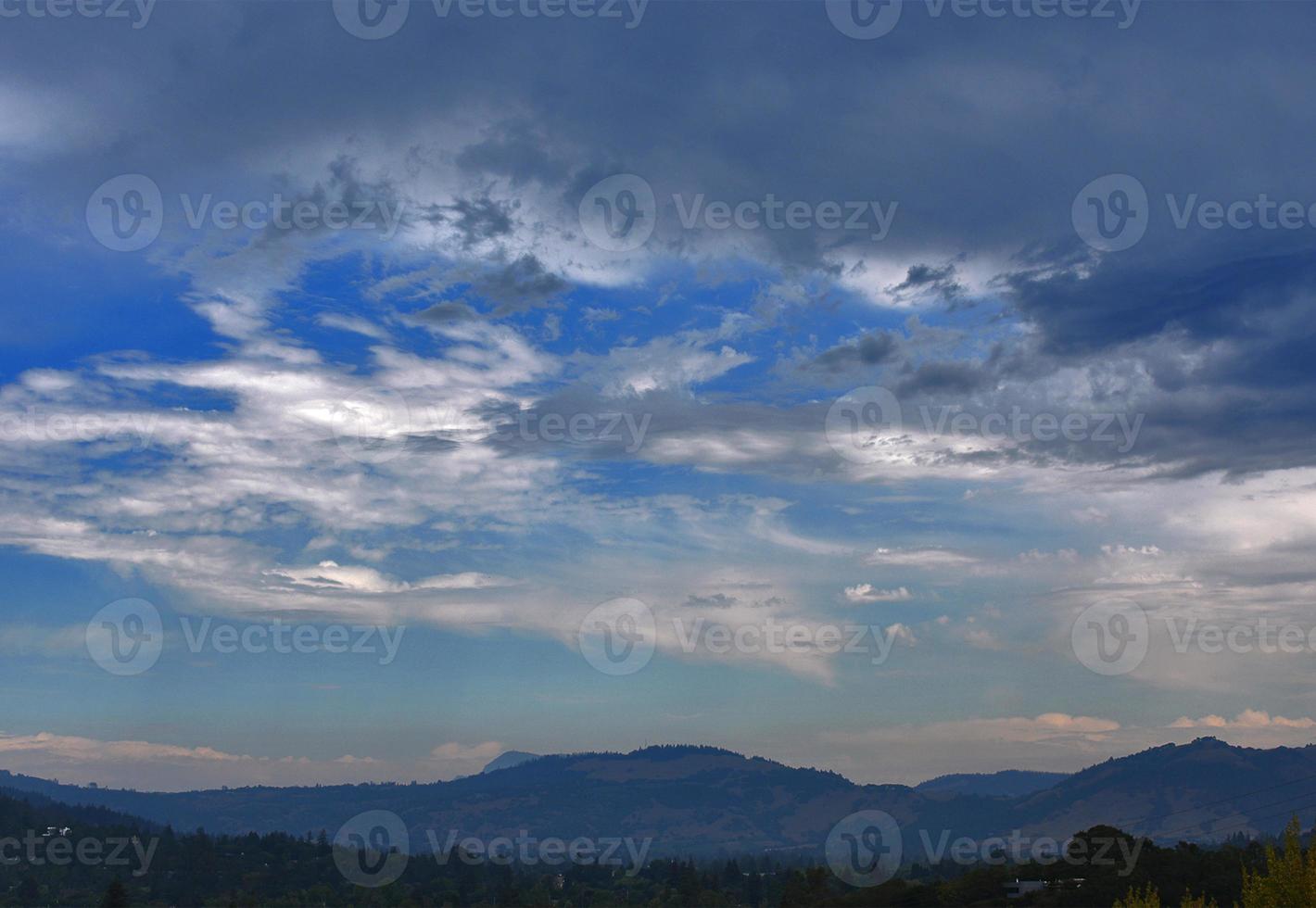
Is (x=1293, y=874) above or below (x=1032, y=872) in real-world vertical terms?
above

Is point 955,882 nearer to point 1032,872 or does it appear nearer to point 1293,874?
point 1032,872

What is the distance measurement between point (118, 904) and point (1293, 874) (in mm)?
199786

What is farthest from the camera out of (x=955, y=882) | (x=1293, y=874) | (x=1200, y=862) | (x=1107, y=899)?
(x=955, y=882)

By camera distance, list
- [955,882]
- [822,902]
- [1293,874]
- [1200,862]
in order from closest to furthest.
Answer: [1293,874] → [1200,862] → [955,882] → [822,902]

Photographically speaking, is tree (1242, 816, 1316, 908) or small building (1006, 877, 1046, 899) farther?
small building (1006, 877, 1046, 899)

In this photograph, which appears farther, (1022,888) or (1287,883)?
(1022,888)

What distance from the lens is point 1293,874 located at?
45.1 m

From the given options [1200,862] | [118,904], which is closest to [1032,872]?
[1200,862]

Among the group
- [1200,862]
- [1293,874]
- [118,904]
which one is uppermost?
[1293,874]

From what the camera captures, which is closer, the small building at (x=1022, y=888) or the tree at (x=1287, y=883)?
the tree at (x=1287, y=883)

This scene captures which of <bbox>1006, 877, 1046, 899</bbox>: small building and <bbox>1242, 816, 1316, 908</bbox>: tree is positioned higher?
<bbox>1242, 816, 1316, 908</bbox>: tree

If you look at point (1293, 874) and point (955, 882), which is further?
point (955, 882)

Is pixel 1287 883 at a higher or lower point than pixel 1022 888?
higher

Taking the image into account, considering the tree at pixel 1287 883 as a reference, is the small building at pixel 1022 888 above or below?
below
